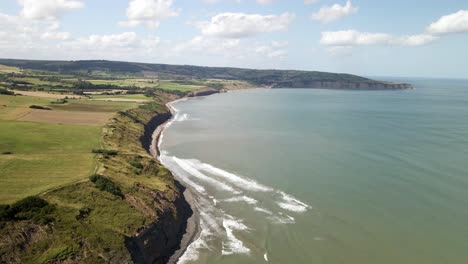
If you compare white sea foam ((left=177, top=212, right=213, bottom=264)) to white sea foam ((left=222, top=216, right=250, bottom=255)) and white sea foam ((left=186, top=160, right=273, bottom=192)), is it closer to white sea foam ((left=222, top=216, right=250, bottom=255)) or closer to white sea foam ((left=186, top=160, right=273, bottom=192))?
white sea foam ((left=222, top=216, right=250, bottom=255))

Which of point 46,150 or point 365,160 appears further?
point 365,160

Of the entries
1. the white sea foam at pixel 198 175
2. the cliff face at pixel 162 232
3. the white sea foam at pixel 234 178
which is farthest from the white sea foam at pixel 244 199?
the cliff face at pixel 162 232

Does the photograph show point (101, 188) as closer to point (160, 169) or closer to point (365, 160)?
point (160, 169)

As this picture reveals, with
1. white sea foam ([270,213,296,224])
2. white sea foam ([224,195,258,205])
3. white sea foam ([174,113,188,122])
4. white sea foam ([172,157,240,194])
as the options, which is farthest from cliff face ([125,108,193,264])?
white sea foam ([174,113,188,122])

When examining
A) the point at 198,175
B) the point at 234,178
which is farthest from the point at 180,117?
the point at 234,178

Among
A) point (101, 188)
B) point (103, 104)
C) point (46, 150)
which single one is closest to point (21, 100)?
point (103, 104)

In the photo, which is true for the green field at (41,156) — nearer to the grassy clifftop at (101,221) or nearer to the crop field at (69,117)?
the grassy clifftop at (101,221)
